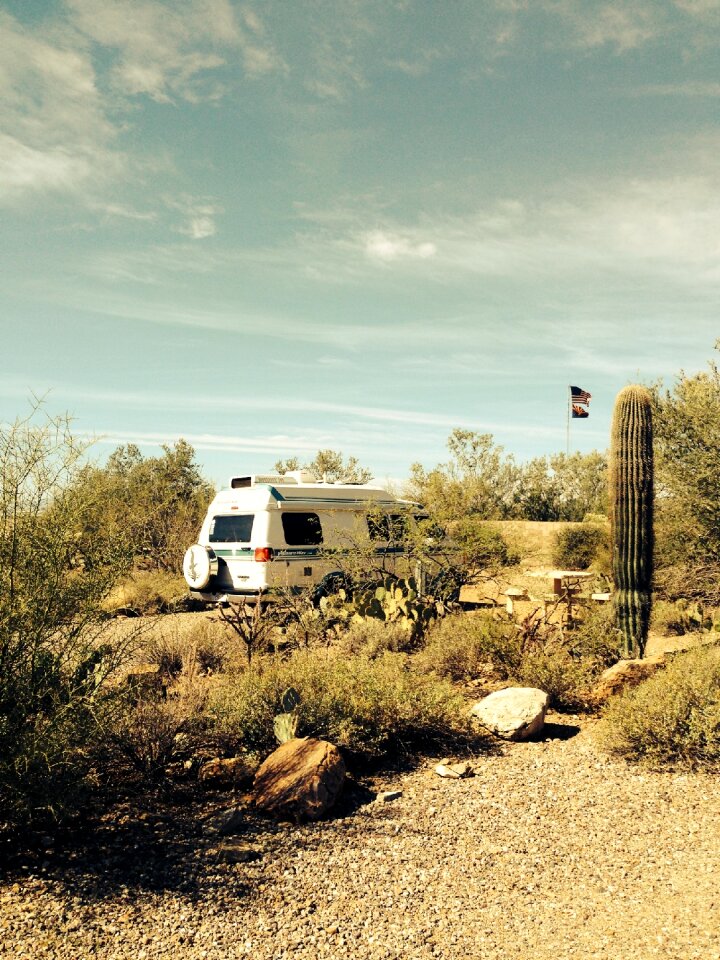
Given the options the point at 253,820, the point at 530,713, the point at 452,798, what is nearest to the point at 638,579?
the point at 530,713

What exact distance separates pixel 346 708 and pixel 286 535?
258 inches

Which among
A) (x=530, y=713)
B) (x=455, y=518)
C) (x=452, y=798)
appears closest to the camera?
(x=452, y=798)

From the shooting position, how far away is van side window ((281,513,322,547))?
41.7ft

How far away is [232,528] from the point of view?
1317cm

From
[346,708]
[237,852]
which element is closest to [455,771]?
[346,708]

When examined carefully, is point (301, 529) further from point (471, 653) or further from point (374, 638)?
point (471, 653)

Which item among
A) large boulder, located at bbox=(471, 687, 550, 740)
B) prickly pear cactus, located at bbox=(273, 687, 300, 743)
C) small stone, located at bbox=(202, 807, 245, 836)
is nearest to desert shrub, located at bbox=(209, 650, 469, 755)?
prickly pear cactus, located at bbox=(273, 687, 300, 743)

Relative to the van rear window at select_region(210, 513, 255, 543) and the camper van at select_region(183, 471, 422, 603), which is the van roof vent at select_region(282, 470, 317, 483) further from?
the van rear window at select_region(210, 513, 255, 543)

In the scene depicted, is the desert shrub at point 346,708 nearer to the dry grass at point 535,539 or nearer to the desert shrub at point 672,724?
the desert shrub at point 672,724

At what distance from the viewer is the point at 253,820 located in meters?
4.99

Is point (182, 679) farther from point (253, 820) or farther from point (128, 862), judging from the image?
point (128, 862)

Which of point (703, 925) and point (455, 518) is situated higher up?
point (455, 518)

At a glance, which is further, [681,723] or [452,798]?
[681,723]

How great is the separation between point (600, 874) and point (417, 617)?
5.68m
